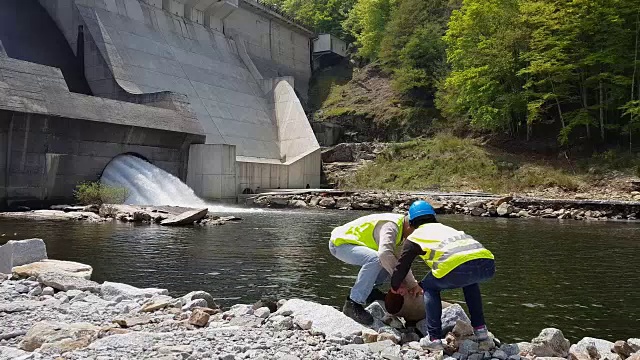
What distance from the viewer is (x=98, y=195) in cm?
1984

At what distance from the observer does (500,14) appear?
31.3m

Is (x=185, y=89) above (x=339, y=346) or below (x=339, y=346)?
above

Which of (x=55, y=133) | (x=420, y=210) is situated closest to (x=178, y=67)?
(x=55, y=133)

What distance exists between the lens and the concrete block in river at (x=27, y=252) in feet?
24.7

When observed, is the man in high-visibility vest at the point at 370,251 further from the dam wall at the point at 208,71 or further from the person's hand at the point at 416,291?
the dam wall at the point at 208,71

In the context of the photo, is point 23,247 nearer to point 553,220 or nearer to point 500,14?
point 553,220

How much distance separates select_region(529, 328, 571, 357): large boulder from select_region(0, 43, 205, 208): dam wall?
1824 cm

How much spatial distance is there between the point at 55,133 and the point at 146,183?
12.7 ft

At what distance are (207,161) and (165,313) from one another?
21333mm

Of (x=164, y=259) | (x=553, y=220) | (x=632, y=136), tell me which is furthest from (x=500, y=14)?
(x=164, y=259)

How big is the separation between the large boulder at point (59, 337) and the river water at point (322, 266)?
7.22 ft

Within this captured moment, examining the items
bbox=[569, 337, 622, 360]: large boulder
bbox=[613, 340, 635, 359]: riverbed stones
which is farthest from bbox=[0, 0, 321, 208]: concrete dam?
bbox=[613, 340, 635, 359]: riverbed stones

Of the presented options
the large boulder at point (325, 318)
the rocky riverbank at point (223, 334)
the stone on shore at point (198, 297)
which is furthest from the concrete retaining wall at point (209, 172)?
the large boulder at point (325, 318)

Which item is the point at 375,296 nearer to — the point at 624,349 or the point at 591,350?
the point at 591,350
